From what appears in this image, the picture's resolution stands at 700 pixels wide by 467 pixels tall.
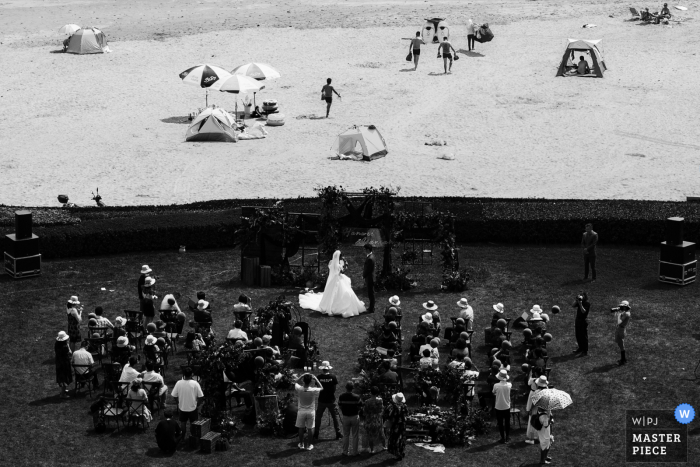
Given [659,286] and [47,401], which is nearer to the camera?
[47,401]

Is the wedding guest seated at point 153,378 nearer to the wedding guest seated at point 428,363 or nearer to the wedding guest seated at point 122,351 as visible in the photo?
the wedding guest seated at point 122,351

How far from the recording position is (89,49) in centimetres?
6066

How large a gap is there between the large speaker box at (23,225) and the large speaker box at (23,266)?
0.61 metres

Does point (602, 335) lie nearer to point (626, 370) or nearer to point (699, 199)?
point (626, 370)

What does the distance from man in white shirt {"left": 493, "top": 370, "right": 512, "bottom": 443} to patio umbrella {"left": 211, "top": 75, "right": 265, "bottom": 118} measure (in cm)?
2685

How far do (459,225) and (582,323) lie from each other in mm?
8869

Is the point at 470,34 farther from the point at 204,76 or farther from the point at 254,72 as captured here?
the point at 204,76

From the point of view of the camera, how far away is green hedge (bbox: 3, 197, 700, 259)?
34938 mm

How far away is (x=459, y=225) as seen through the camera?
118 ft

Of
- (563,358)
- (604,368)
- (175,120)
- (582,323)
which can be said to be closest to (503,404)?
(604,368)

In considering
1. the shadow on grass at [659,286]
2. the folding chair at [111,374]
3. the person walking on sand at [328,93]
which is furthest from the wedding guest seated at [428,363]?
the person walking on sand at [328,93]

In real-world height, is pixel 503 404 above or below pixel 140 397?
above

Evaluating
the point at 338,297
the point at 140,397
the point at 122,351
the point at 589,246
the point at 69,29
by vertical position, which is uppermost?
the point at 69,29

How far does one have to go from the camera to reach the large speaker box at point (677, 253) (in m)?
32.4
